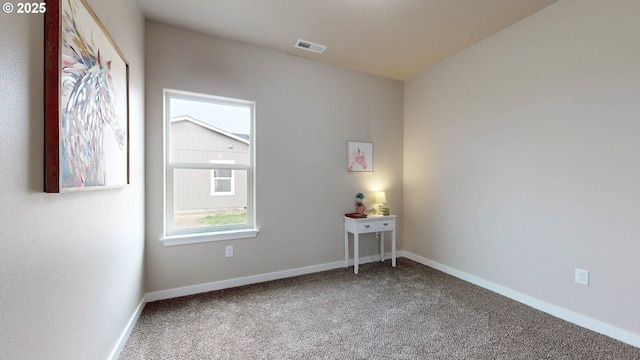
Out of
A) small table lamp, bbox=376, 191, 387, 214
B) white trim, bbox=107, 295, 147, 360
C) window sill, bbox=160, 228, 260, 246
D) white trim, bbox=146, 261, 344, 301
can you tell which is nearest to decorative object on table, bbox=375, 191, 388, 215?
small table lamp, bbox=376, 191, 387, 214

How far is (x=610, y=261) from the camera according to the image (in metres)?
2.02

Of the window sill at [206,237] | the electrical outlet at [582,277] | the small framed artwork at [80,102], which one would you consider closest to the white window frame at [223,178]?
the window sill at [206,237]

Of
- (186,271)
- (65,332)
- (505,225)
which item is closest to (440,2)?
(505,225)

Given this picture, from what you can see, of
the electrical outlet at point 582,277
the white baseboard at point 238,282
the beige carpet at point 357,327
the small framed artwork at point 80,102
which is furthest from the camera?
the white baseboard at point 238,282

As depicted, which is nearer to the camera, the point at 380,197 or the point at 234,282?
the point at 234,282

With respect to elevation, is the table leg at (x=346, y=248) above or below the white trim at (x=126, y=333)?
above

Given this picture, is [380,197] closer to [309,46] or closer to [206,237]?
[309,46]

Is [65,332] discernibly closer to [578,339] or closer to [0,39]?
[0,39]

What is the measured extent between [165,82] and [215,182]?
1.09 meters

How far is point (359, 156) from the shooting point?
11.9 feet

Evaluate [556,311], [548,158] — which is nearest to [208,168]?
[548,158]

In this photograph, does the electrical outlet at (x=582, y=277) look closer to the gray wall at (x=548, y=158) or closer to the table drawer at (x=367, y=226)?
the gray wall at (x=548, y=158)

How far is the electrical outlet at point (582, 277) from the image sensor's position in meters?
2.13

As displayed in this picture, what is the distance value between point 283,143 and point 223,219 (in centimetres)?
109
